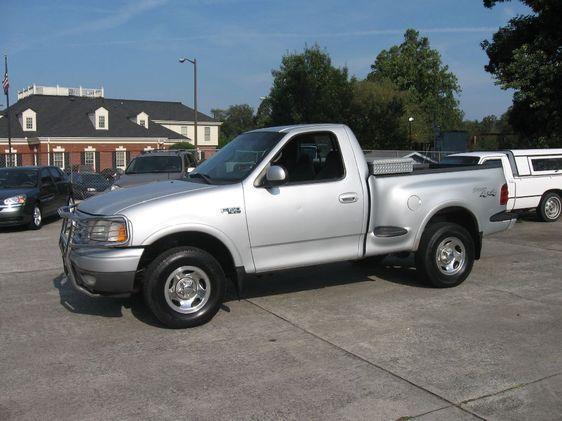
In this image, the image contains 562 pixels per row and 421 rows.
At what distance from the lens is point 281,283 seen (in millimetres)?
7551

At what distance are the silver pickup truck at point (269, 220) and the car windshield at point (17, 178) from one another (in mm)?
9106

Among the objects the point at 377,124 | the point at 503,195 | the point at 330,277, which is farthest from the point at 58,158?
the point at 503,195

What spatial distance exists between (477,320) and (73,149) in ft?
160

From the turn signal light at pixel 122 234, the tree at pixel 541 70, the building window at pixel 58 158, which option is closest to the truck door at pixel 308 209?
the turn signal light at pixel 122 234

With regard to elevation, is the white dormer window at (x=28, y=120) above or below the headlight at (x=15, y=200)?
above

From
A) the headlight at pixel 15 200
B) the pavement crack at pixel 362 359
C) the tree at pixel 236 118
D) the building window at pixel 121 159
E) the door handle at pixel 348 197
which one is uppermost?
the tree at pixel 236 118

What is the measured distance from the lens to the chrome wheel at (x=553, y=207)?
14.1 metres

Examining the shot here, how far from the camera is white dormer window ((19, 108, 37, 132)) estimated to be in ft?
167

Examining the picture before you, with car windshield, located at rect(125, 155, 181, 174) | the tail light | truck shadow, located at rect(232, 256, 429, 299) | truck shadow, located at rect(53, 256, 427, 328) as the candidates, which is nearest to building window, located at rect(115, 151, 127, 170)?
car windshield, located at rect(125, 155, 181, 174)

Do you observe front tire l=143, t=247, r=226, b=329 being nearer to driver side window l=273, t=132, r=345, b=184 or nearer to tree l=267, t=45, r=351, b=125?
driver side window l=273, t=132, r=345, b=184

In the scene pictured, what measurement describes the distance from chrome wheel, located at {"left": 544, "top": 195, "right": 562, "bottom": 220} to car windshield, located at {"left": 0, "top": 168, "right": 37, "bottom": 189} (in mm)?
12408

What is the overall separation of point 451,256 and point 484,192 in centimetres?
92

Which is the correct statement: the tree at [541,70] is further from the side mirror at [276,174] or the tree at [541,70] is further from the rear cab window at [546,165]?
the side mirror at [276,174]

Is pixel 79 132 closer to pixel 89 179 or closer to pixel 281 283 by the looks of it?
pixel 89 179
